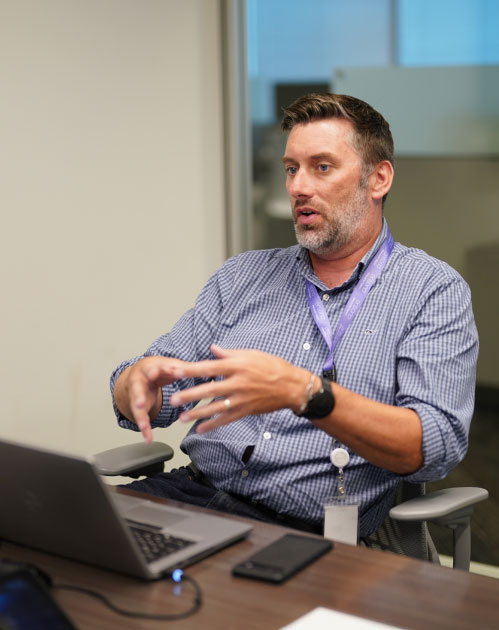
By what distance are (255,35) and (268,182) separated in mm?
612

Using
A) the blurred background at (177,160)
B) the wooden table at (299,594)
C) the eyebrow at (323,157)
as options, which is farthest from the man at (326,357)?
the blurred background at (177,160)

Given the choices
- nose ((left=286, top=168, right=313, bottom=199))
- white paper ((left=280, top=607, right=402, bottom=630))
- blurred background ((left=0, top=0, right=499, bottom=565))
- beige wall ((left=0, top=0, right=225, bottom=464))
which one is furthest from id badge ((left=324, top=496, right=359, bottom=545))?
beige wall ((left=0, top=0, right=225, bottom=464))

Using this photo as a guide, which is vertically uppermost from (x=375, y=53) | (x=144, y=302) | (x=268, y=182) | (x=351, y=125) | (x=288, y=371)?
(x=375, y=53)

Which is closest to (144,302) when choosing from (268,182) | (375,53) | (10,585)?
(268,182)

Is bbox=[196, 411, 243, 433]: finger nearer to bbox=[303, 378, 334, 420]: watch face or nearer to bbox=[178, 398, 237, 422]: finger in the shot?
bbox=[178, 398, 237, 422]: finger

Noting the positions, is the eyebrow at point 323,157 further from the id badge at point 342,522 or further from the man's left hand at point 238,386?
the id badge at point 342,522

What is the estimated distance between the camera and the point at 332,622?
118 centimetres

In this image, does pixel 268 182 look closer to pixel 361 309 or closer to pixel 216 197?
pixel 216 197

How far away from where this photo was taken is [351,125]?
2.21 metres

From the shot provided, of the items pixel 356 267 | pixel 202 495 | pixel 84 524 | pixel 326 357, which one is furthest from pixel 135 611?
pixel 356 267

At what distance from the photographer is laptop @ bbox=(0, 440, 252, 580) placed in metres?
1.26

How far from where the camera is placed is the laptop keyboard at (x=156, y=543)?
54.6 inches

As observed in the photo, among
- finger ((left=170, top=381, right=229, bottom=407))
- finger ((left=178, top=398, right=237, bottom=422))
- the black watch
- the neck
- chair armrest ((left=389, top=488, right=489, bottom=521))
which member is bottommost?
chair armrest ((left=389, top=488, right=489, bottom=521))

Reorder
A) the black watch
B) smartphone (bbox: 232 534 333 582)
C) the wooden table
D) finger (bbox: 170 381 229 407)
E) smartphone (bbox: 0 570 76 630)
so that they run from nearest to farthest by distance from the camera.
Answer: smartphone (bbox: 0 570 76 630) < the wooden table < smartphone (bbox: 232 534 333 582) < finger (bbox: 170 381 229 407) < the black watch
